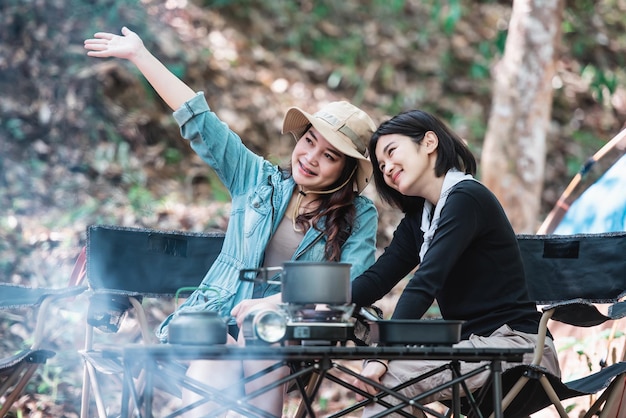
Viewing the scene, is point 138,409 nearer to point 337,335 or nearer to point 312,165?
point 337,335

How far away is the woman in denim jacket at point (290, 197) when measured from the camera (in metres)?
2.65

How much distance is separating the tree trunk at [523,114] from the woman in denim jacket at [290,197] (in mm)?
2395

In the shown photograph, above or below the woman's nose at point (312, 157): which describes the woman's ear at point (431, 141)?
above

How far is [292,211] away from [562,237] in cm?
99

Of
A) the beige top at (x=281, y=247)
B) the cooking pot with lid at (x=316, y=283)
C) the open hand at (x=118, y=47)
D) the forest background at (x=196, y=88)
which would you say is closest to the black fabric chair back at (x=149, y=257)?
the beige top at (x=281, y=247)

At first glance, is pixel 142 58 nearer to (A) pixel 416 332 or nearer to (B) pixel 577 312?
(A) pixel 416 332

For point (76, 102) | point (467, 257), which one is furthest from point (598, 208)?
point (76, 102)

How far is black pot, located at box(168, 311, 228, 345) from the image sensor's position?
179 cm

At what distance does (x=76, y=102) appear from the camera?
5562mm

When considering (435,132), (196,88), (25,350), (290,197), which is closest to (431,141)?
(435,132)

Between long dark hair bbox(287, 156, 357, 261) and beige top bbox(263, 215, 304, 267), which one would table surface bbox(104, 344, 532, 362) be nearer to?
long dark hair bbox(287, 156, 357, 261)

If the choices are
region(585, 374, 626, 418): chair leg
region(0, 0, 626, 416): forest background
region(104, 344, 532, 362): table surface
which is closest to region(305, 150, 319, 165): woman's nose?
region(104, 344, 532, 362): table surface

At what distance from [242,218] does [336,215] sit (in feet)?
1.00

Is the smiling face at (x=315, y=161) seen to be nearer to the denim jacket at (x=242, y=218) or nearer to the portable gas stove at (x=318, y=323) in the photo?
the denim jacket at (x=242, y=218)
